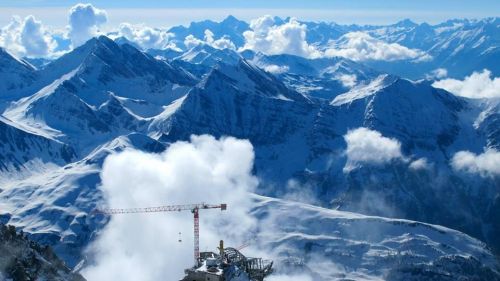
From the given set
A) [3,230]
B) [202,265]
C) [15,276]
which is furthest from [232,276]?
[3,230]

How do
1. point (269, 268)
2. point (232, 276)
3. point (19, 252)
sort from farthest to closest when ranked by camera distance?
point (19, 252)
point (269, 268)
point (232, 276)

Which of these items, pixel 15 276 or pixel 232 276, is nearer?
pixel 232 276

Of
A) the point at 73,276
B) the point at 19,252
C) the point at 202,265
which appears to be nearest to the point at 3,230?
the point at 19,252

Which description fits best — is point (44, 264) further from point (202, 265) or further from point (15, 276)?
point (202, 265)

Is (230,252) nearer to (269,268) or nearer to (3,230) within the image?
(269,268)

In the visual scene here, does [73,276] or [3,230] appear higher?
[3,230]

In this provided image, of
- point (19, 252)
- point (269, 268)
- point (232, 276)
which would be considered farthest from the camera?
point (19, 252)
